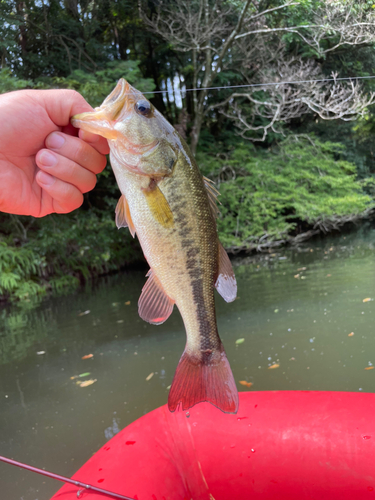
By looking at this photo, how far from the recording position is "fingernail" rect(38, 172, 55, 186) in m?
1.47

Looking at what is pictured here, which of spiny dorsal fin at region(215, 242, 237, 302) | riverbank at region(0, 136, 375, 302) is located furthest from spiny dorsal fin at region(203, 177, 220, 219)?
riverbank at region(0, 136, 375, 302)

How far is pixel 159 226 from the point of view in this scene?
1.24m

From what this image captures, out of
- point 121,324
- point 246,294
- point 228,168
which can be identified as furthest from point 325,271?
point 228,168

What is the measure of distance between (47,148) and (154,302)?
0.71 m

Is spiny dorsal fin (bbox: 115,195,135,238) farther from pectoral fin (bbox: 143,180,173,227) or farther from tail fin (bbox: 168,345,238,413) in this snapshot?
tail fin (bbox: 168,345,238,413)

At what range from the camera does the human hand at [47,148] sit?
142cm

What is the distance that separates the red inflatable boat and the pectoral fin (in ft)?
4.67

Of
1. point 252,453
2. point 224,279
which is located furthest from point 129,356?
point 224,279

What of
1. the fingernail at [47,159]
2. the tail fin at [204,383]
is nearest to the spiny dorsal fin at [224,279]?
the tail fin at [204,383]

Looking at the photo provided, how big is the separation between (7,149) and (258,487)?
2.12 m

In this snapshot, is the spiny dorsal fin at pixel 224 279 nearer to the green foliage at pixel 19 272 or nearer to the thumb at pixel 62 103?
the thumb at pixel 62 103

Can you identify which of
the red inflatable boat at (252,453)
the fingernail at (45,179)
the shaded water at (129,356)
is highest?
the fingernail at (45,179)

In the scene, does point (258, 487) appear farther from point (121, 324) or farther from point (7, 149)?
point (121, 324)

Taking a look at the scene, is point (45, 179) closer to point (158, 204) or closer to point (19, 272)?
point (158, 204)
